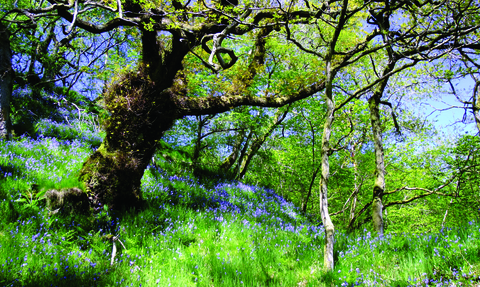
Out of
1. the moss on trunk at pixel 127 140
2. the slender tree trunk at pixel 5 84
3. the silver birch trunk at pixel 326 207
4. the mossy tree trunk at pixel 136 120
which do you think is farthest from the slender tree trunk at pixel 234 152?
the slender tree trunk at pixel 5 84

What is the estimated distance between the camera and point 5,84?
6398mm

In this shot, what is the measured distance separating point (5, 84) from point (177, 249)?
22.1 feet

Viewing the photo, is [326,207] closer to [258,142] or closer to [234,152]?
[258,142]

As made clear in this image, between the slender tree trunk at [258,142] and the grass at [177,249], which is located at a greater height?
the slender tree trunk at [258,142]

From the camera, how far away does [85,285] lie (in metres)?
2.71

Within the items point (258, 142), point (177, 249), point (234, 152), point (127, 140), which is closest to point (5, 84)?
point (127, 140)

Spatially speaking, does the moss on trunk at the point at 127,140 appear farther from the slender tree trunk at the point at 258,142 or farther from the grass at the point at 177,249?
the slender tree trunk at the point at 258,142

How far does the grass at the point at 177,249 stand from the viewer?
2850 millimetres

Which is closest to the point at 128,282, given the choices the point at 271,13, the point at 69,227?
the point at 69,227

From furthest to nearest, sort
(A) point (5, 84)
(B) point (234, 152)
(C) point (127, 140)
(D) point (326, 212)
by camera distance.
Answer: (B) point (234, 152), (A) point (5, 84), (C) point (127, 140), (D) point (326, 212)

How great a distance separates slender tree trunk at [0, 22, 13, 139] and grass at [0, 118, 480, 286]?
3.50 ft

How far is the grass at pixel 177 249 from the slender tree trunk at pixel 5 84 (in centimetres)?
107

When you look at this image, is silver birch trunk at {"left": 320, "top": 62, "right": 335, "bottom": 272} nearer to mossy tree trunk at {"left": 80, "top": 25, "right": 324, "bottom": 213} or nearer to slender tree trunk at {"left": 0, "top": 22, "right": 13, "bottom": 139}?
mossy tree trunk at {"left": 80, "top": 25, "right": 324, "bottom": 213}

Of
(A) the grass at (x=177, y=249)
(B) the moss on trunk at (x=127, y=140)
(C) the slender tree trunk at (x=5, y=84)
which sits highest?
(C) the slender tree trunk at (x=5, y=84)
